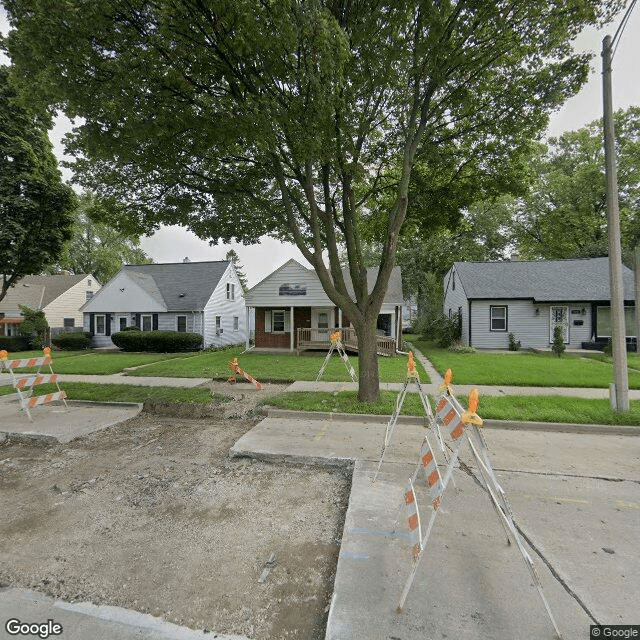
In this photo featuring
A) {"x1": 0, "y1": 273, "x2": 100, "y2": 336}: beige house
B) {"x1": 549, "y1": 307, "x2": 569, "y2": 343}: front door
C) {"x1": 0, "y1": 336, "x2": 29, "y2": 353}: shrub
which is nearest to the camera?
{"x1": 549, "y1": 307, "x2": 569, "y2": 343}: front door

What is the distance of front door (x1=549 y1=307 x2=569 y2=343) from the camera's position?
1944 centimetres

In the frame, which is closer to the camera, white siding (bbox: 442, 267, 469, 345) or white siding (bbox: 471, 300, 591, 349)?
white siding (bbox: 471, 300, 591, 349)

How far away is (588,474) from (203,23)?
8423mm

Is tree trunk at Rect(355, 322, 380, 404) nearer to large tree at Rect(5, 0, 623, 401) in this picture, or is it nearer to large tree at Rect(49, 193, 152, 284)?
large tree at Rect(5, 0, 623, 401)

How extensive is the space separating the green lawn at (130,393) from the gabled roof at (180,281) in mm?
13618

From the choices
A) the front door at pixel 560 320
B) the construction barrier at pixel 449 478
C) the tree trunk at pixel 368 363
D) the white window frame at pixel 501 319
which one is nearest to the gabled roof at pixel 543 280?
the white window frame at pixel 501 319

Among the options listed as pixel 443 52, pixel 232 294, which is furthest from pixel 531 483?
pixel 232 294

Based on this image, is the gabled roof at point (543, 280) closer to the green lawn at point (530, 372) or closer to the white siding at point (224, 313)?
the green lawn at point (530, 372)

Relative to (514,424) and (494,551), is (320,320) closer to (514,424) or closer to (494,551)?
(514,424)

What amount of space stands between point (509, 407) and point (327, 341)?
506 inches

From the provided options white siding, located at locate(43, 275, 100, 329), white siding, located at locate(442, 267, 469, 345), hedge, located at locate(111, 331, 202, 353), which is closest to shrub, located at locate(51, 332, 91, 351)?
hedge, located at locate(111, 331, 202, 353)

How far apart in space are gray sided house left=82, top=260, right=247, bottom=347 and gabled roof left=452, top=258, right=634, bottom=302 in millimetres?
16386

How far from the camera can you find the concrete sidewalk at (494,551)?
2.32m

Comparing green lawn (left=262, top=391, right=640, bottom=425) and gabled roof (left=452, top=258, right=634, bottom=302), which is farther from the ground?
gabled roof (left=452, top=258, right=634, bottom=302)
